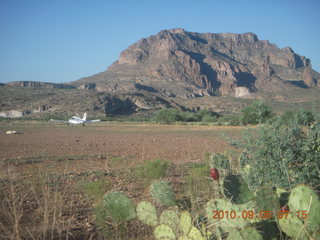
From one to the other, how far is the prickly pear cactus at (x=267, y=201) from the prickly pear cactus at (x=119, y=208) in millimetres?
1417

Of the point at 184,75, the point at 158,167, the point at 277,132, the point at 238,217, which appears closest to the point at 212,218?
the point at 238,217

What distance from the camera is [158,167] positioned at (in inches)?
316

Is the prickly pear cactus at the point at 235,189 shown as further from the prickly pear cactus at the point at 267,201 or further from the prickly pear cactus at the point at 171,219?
the prickly pear cactus at the point at 171,219

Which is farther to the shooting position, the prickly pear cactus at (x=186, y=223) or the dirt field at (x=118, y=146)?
the dirt field at (x=118, y=146)

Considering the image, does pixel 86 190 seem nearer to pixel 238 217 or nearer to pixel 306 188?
pixel 238 217

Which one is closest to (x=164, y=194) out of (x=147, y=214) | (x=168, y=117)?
(x=147, y=214)

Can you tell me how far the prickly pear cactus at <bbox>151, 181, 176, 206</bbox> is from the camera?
161 inches

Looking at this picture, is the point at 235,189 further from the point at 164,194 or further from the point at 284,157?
the point at 284,157

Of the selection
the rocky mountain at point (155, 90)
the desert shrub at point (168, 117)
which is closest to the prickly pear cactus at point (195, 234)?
the rocky mountain at point (155, 90)

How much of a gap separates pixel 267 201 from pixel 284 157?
7.56 ft

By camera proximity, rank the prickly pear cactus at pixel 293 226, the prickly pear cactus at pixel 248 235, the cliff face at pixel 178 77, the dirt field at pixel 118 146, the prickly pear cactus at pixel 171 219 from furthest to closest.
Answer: the cliff face at pixel 178 77, the dirt field at pixel 118 146, the prickly pear cactus at pixel 171 219, the prickly pear cactus at pixel 293 226, the prickly pear cactus at pixel 248 235

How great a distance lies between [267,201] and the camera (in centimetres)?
292

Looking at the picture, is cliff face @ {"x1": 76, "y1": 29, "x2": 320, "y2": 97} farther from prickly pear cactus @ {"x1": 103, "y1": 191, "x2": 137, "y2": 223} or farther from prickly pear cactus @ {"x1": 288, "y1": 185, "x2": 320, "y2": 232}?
prickly pear cactus @ {"x1": 288, "y1": 185, "x2": 320, "y2": 232}

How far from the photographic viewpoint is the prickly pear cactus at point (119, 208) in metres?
3.65
